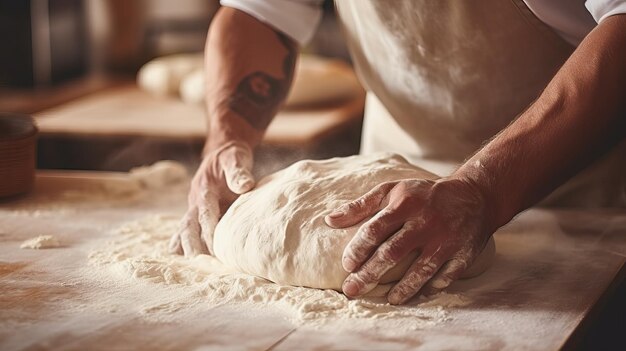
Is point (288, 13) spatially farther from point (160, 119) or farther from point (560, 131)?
point (160, 119)

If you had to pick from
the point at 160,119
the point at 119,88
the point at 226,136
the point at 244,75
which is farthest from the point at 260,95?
the point at 119,88

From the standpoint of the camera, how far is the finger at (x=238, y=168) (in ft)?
6.07

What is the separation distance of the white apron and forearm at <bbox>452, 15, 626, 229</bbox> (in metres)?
0.28

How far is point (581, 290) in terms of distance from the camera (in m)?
1.58

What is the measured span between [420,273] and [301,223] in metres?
0.25

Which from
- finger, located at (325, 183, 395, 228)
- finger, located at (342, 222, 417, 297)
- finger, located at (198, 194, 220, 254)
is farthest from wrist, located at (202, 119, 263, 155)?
finger, located at (342, 222, 417, 297)

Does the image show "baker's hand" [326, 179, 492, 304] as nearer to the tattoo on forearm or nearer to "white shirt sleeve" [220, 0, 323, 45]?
the tattoo on forearm

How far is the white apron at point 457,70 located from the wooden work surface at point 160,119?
3.40ft

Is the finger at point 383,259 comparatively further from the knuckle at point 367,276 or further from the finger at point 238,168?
the finger at point 238,168

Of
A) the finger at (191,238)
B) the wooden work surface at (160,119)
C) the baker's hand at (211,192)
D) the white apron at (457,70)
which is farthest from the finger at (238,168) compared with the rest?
the wooden work surface at (160,119)

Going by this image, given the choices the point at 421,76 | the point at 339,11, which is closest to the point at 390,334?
the point at 421,76

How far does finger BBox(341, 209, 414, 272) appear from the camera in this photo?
1.48m

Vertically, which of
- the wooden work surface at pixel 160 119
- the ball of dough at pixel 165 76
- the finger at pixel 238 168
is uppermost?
the finger at pixel 238 168

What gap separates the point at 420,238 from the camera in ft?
4.85
